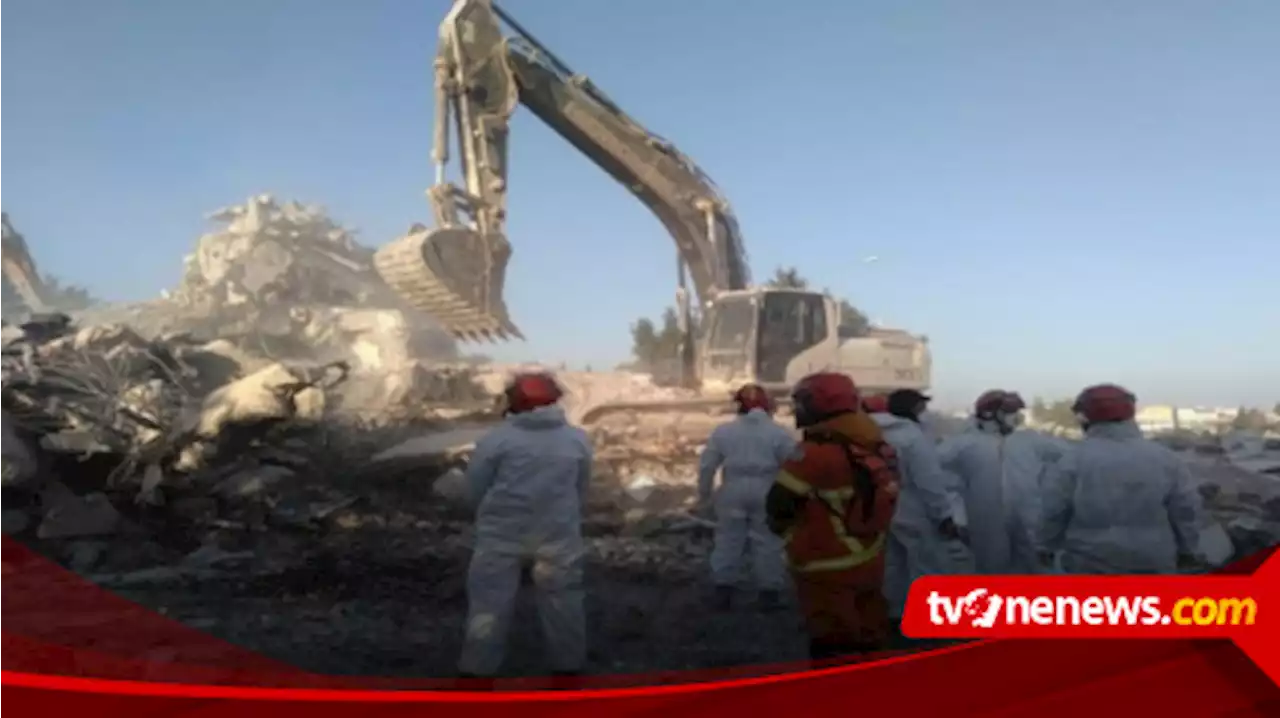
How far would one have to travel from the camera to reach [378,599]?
2016 millimetres

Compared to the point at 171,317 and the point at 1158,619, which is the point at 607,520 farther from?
the point at 1158,619

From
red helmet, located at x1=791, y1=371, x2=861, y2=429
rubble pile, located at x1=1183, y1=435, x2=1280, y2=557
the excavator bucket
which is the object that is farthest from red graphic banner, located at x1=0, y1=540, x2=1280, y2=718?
the excavator bucket

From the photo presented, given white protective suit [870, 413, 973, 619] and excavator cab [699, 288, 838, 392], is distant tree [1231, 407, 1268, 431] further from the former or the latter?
excavator cab [699, 288, 838, 392]

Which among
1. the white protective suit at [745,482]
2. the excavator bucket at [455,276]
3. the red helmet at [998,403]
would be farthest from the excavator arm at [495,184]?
the red helmet at [998,403]

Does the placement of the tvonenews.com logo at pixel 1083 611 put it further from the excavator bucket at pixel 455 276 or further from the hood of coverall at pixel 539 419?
the excavator bucket at pixel 455 276

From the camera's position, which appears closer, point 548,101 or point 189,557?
point 189,557

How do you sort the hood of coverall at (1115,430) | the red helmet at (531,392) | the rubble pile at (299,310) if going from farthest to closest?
the hood of coverall at (1115,430) < the red helmet at (531,392) < the rubble pile at (299,310)

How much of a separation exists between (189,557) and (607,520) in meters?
0.89

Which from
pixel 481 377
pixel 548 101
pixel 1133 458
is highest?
pixel 548 101

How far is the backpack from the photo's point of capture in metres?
2.11

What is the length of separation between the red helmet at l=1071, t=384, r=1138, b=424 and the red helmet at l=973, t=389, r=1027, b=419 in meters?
0.13

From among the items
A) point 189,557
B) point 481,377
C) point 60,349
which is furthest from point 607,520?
point 60,349

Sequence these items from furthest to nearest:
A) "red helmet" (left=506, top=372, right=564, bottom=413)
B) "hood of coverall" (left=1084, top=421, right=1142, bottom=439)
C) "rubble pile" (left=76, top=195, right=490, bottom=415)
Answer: "hood of coverall" (left=1084, top=421, right=1142, bottom=439) → "red helmet" (left=506, top=372, right=564, bottom=413) → "rubble pile" (left=76, top=195, right=490, bottom=415)

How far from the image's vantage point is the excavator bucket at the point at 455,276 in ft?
6.96
